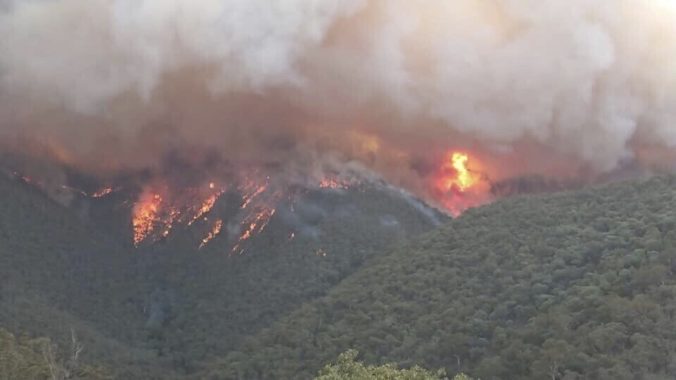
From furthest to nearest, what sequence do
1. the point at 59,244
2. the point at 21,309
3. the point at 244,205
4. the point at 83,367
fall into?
the point at 244,205
the point at 59,244
the point at 21,309
the point at 83,367

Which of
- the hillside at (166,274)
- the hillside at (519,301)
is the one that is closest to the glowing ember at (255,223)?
the hillside at (166,274)

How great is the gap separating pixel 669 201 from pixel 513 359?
2825cm

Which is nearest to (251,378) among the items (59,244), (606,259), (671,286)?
(606,259)

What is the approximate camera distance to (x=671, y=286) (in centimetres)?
5766

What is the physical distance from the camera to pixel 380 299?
85.7m

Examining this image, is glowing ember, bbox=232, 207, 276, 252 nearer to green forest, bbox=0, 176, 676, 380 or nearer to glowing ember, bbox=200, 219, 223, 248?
green forest, bbox=0, 176, 676, 380

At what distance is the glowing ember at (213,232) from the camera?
176 m

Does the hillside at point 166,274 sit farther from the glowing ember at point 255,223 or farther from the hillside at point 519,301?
the hillside at point 519,301

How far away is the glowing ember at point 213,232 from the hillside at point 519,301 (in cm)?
7709

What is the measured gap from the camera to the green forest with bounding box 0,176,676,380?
5691 cm

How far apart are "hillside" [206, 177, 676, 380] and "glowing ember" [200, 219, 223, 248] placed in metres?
77.1

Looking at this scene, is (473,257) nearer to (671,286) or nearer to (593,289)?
(593,289)

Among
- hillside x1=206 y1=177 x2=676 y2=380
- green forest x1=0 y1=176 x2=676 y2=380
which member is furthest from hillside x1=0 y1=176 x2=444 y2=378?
hillside x1=206 y1=177 x2=676 y2=380

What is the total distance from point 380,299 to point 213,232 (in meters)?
98.3
